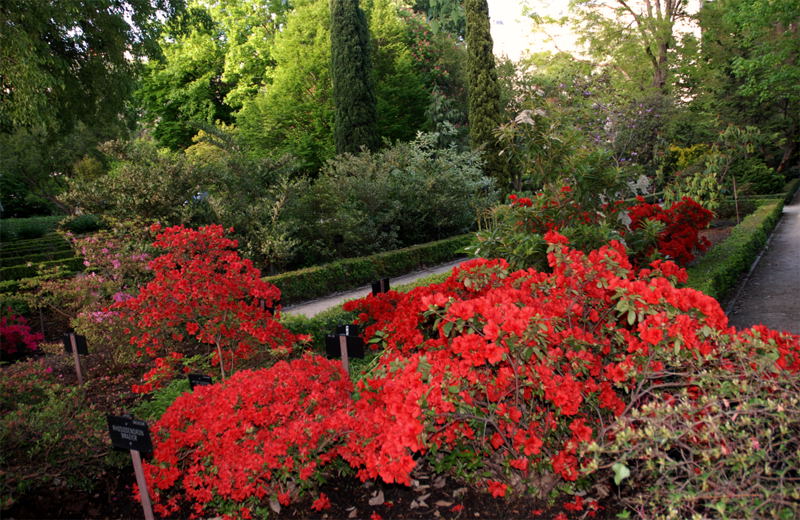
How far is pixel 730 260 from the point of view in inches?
275

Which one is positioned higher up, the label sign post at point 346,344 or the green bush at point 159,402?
the label sign post at point 346,344

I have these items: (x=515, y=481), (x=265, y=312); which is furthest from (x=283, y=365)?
(x=515, y=481)

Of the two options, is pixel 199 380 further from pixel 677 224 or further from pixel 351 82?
pixel 351 82

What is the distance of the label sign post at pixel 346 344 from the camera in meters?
3.49

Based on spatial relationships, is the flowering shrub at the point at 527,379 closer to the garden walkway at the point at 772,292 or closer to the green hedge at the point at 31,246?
the garden walkway at the point at 772,292

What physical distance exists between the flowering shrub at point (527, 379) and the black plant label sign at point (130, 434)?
100 centimetres

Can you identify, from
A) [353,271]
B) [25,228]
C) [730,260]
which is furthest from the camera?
[25,228]

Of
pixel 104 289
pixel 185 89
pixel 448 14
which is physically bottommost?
pixel 104 289

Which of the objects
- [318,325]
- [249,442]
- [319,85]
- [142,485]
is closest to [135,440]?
[142,485]

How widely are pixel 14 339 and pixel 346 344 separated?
205 inches

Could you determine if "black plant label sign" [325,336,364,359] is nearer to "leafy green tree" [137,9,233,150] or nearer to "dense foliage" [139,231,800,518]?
"dense foliage" [139,231,800,518]

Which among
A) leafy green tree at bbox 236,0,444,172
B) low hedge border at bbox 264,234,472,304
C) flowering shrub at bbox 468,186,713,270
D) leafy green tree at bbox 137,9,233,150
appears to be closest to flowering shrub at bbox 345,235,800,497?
flowering shrub at bbox 468,186,713,270

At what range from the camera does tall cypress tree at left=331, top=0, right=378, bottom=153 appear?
1700 cm

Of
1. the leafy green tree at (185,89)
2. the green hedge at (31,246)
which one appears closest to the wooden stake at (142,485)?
the green hedge at (31,246)
